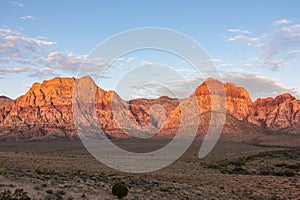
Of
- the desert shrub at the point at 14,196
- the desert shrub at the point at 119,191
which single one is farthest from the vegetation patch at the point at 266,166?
the desert shrub at the point at 14,196

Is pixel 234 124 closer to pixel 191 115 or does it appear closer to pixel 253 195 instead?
pixel 191 115

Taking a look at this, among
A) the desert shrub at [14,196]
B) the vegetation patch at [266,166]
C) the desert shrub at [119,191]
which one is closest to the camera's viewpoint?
the desert shrub at [14,196]

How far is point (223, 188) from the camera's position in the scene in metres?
33.0

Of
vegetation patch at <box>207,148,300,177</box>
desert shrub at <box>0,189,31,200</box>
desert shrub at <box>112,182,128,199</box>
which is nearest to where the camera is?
desert shrub at <box>0,189,31,200</box>

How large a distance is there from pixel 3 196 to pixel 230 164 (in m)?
48.9

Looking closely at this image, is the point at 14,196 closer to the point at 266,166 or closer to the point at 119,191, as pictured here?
the point at 119,191

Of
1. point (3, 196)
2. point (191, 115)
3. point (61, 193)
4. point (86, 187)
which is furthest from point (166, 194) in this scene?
point (191, 115)

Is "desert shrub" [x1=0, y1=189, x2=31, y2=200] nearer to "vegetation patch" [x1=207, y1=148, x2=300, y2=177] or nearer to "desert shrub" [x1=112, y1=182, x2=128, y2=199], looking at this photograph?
"desert shrub" [x1=112, y1=182, x2=128, y2=199]

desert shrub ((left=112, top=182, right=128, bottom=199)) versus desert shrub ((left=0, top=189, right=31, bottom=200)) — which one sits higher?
desert shrub ((left=0, top=189, right=31, bottom=200))

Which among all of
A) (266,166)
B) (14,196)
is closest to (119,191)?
(14,196)

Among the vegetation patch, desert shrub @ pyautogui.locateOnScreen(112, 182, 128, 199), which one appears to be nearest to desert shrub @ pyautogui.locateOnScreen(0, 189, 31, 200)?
desert shrub @ pyautogui.locateOnScreen(112, 182, 128, 199)

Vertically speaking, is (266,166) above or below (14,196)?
below

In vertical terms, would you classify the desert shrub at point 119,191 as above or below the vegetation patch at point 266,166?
above

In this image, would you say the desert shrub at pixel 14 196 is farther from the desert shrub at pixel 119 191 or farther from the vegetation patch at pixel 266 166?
the vegetation patch at pixel 266 166
